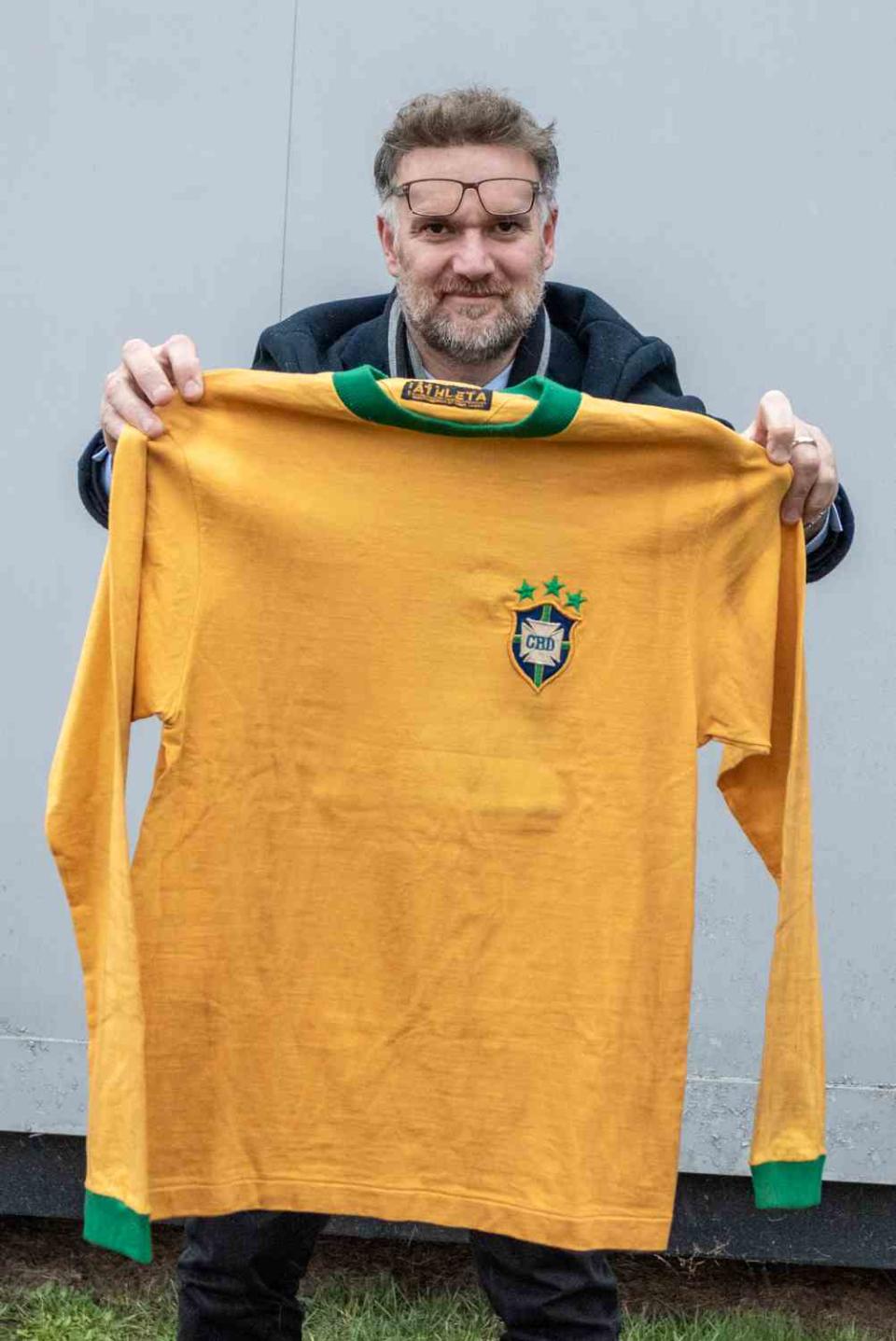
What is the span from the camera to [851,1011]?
11.4ft

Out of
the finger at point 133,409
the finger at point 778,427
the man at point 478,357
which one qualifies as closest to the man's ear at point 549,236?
the man at point 478,357

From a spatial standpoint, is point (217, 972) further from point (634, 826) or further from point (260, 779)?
point (634, 826)

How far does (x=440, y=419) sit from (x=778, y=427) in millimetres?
472

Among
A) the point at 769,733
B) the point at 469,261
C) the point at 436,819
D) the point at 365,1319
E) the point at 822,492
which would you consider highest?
the point at 469,261

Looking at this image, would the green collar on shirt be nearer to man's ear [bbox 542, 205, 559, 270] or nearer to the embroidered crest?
the embroidered crest

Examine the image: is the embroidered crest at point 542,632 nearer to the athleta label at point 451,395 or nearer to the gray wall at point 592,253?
the athleta label at point 451,395

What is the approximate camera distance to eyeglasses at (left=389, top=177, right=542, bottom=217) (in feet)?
7.80

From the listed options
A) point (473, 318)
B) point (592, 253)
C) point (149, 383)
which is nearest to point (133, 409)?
point (149, 383)

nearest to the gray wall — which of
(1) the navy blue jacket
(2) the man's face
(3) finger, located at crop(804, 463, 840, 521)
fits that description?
(1) the navy blue jacket

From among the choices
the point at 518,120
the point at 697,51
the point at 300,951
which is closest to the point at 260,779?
the point at 300,951

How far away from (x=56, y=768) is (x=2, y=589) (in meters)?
1.40

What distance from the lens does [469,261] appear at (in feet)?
7.80

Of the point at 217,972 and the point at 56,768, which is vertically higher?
the point at 56,768

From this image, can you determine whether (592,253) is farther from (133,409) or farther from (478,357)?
(133,409)
